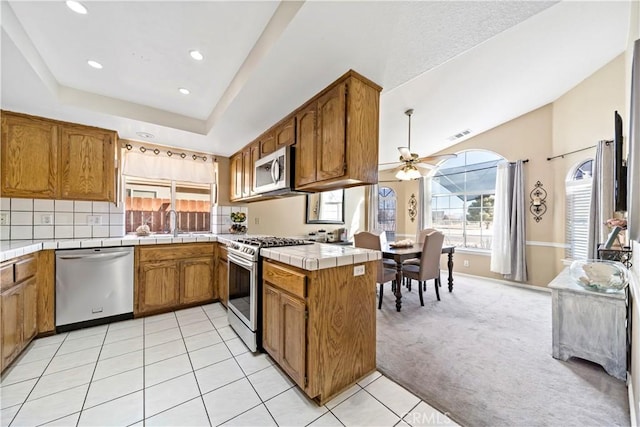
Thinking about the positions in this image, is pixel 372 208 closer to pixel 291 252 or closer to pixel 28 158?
pixel 291 252

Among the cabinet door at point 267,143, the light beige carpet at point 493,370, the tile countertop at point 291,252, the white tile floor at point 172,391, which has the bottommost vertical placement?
the light beige carpet at point 493,370

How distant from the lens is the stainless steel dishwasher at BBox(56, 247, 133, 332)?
7.72 ft

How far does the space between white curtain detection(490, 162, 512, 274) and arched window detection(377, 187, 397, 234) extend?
2221 mm

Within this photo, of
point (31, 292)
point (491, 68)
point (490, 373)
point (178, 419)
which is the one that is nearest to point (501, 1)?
point (491, 68)

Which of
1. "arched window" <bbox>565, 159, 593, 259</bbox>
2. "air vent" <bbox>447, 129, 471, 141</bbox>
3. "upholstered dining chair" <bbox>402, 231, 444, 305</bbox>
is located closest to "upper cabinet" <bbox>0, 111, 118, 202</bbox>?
"upholstered dining chair" <bbox>402, 231, 444, 305</bbox>

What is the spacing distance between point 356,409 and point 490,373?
115 centimetres

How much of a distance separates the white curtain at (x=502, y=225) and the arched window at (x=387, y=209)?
2221 mm

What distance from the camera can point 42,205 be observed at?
2.63m

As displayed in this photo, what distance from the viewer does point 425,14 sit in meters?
1.38

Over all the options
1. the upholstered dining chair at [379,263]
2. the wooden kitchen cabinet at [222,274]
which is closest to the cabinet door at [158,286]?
the wooden kitchen cabinet at [222,274]

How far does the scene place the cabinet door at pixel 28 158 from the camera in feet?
7.60

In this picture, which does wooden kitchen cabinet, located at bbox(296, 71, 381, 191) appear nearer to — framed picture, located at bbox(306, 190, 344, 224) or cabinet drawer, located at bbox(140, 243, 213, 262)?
cabinet drawer, located at bbox(140, 243, 213, 262)

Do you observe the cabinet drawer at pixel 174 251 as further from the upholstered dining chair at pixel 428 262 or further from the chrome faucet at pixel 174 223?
the upholstered dining chair at pixel 428 262

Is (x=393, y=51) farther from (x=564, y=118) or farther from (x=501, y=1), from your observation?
(x=564, y=118)
